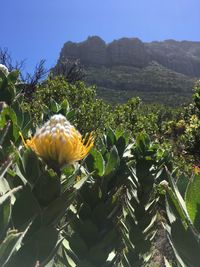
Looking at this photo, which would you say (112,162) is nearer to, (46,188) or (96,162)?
(96,162)

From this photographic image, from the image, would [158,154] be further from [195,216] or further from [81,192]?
[195,216]

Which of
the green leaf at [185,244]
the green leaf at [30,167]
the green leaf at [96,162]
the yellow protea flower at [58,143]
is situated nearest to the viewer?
the green leaf at [185,244]

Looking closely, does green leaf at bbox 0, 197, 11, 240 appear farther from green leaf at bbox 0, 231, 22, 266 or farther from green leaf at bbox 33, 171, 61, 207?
green leaf at bbox 33, 171, 61, 207

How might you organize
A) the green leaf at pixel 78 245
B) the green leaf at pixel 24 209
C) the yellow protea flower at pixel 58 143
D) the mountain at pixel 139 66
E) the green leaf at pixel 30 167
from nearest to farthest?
the green leaf at pixel 24 209 → the yellow protea flower at pixel 58 143 → the green leaf at pixel 30 167 → the green leaf at pixel 78 245 → the mountain at pixel 139 66

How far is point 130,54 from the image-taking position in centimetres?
11981

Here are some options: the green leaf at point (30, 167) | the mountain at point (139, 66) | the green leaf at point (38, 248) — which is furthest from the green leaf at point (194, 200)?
the mountain at point (139, 66)

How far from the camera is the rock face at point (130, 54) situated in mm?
117312

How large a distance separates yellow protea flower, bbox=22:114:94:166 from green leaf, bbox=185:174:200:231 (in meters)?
0.74

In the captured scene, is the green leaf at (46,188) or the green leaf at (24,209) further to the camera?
the green leaf at (46,188)

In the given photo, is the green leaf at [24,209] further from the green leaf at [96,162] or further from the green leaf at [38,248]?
the green leaf at [96,162]

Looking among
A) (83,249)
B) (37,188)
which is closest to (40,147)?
(37,188)

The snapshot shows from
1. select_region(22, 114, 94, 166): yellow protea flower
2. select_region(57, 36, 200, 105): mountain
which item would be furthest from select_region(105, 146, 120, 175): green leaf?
select_region(57, 36, 200, 105): mountain

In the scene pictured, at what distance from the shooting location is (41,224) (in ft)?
5.41

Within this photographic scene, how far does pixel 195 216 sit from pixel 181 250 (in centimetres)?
9
